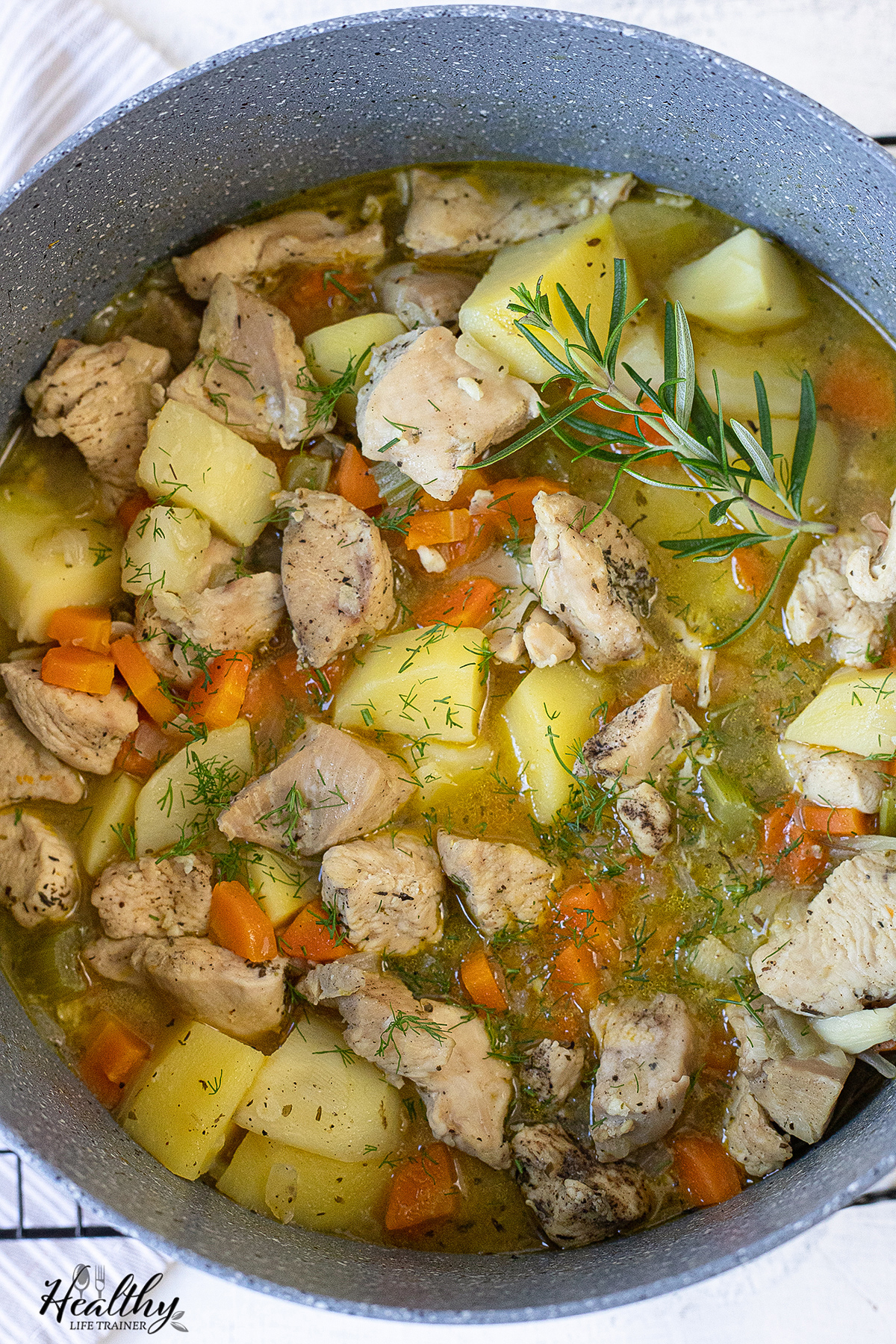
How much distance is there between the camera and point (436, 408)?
2598 mm

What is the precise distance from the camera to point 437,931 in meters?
2.71

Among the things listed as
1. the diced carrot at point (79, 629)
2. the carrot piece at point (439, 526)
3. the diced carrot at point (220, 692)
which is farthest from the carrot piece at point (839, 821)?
the diced carrot at point (79, 629)

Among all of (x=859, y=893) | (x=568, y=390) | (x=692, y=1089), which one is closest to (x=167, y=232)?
(x=568, y=390)

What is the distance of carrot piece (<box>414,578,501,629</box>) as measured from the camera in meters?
2.73

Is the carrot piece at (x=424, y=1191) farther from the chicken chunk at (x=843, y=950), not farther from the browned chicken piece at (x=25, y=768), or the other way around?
the browned chicken piece at (x=25, y=768)

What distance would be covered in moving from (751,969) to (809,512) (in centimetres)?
116

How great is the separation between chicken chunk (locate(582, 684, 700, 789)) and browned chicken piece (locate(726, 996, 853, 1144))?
63 centimetres

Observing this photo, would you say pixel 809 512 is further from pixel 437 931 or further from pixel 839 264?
pixel 437 931

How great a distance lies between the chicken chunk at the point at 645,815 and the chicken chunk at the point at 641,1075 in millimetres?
381

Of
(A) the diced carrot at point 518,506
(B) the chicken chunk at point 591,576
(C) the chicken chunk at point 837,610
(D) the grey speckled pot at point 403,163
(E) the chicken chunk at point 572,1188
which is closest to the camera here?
(D) the grey speckled pot at point 403,163

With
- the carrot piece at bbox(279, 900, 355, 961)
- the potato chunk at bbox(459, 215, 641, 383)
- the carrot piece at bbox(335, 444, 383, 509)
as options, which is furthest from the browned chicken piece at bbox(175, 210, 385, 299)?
the carrot piece at bbox(279, 900, 355, 961)

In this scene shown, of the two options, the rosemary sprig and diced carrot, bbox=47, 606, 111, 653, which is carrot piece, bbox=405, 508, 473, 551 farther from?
diced carrot, bbox=47, 606, 111, 653

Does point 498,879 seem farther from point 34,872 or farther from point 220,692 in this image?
point 34,872

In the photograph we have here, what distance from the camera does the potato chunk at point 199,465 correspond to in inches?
104
